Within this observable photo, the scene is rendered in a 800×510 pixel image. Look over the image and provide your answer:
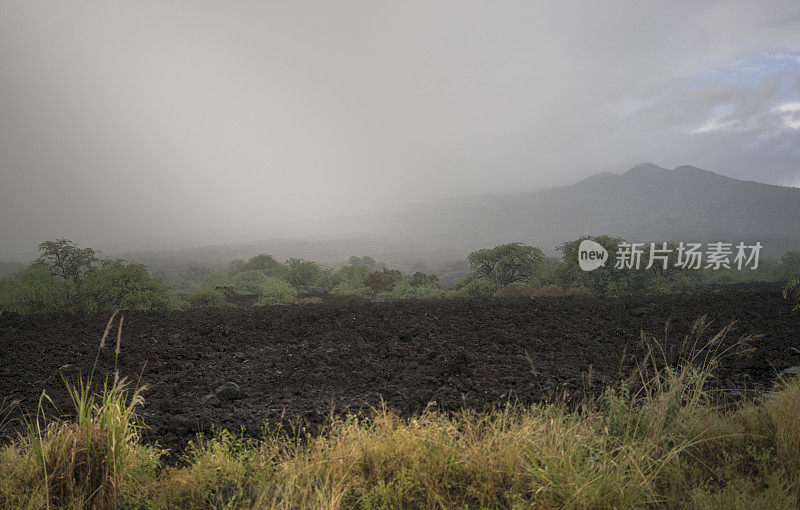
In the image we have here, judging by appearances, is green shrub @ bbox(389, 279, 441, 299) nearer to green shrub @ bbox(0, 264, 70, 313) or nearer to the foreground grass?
green shrub @ bbox(0, 264, 70, 313)

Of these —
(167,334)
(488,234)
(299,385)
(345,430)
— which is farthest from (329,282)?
(488,234)

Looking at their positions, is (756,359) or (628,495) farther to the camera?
(756,359)

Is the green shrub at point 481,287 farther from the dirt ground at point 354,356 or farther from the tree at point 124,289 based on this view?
the tree at point 124,289

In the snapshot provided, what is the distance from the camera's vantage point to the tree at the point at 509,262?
71.4ft

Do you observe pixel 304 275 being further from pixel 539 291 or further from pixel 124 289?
pixel 539 291

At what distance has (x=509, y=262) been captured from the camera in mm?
21812

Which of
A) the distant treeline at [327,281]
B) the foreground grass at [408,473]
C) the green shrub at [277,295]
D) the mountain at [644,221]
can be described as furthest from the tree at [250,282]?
the mountain at [644,221]

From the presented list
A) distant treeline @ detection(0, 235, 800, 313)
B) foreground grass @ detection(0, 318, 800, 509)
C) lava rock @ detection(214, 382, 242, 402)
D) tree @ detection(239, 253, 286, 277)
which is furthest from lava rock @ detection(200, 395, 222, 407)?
tree @ detection(239, 253, 286, 277)

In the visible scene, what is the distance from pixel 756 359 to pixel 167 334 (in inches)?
415

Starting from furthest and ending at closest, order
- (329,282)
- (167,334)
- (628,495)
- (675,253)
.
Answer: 1. (329,282)
2. (675,253)
3. (167,334)
4. (628,495)

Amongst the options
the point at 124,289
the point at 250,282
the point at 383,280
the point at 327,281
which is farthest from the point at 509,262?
the point at 250,282

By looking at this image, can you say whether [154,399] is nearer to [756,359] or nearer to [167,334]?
[167,334]

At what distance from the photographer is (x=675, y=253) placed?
1923 centimetres

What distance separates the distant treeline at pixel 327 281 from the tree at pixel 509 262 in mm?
56
